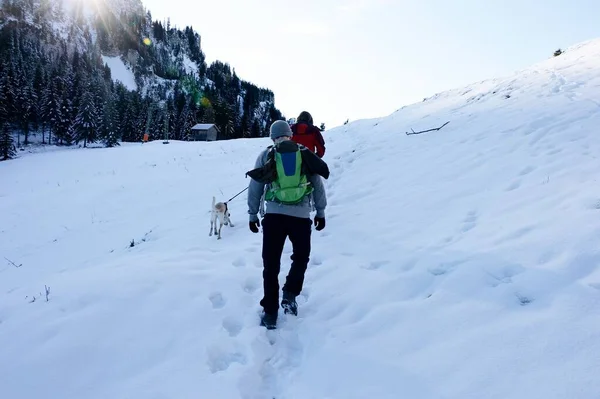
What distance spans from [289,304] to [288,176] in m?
1.77

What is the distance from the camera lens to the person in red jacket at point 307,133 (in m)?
8.33

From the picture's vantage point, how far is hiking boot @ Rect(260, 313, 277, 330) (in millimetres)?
4375

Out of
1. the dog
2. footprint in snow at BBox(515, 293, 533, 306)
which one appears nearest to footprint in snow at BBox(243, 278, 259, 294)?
the dog

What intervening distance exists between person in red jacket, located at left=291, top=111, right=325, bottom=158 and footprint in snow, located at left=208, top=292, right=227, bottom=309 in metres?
4.49

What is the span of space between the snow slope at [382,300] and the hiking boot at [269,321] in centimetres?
14

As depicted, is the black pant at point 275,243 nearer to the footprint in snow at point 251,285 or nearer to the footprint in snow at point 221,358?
the footprint in snow at point 221,358

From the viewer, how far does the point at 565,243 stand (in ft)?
14.6

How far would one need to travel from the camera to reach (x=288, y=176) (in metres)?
4.44

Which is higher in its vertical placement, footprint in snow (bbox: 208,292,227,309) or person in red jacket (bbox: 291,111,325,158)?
person in red jacket (bbox: 291,111,325,158)

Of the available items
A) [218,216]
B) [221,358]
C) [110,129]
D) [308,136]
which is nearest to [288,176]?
[221,358]

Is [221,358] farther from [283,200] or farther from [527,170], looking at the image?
[527,170]

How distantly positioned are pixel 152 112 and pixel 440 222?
85.1 metres

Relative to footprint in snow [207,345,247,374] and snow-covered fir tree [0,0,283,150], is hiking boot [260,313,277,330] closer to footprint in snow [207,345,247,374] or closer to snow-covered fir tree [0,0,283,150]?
footprint in snow [207,345,247,374]

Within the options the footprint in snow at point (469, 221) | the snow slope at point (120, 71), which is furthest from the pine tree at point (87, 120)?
the snow slope at point (120, 71)
